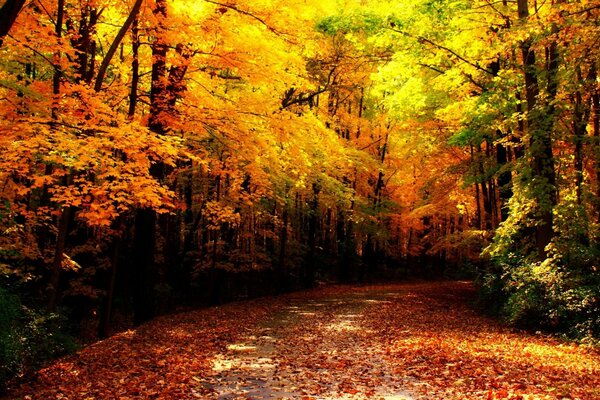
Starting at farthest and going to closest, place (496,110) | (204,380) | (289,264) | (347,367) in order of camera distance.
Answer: (289,264), (496,110), (347,367), (204,380)

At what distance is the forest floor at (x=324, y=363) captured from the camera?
6.86 metres

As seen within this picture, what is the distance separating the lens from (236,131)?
13938 mm

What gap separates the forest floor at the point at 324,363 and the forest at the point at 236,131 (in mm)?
1074

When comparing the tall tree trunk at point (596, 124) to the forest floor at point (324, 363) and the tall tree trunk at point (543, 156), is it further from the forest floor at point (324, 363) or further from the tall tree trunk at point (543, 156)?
the forest floor at point (324, 363)

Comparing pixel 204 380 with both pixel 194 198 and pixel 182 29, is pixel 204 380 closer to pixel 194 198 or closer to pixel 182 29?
pixel 182 29

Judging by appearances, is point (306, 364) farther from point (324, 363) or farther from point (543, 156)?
point (543, 156)

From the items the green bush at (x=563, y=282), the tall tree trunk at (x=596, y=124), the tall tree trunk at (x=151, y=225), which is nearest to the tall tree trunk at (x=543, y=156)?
the green bush at (x=563, y=282)

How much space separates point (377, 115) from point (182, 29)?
22385 millimetres

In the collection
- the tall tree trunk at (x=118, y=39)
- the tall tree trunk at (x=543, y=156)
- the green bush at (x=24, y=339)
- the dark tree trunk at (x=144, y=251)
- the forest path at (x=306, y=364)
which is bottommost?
the forest path at (x=306, y=364)

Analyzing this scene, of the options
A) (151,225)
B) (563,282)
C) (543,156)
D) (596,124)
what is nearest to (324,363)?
(563,282)

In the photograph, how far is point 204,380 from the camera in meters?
7.57

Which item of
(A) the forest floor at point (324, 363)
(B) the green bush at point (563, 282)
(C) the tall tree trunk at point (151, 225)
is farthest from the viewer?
(C) the tall tree trunk at point (151, 225)

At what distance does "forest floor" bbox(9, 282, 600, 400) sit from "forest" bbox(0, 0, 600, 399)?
1.07 meters

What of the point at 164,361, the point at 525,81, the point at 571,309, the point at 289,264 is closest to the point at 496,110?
the point at 525,81
